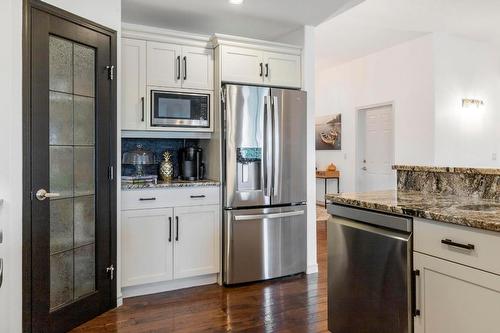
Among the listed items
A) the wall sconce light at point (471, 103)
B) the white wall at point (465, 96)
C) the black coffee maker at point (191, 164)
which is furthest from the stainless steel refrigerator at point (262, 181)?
the wall sconce light at point (471, 103)

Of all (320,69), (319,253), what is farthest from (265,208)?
(320,69)

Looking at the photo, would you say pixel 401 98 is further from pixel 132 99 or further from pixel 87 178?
pixel 87 178

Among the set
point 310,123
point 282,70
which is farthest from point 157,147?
point 310,123

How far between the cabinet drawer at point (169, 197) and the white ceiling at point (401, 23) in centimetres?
269

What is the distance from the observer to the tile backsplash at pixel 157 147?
352cm

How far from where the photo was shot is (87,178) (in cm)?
261

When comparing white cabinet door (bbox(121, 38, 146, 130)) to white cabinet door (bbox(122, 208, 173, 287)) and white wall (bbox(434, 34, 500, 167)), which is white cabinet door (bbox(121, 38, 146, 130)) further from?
white wall (bbox(434, 34, 500, 167))

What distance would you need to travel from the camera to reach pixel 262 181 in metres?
3.35

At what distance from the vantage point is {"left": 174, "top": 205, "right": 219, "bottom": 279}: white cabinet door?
3158 millimetres

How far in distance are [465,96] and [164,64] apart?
177 inches

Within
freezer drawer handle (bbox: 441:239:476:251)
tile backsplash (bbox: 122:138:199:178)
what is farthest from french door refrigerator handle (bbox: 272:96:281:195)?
freezer drawer handle (bbox: 441:239:476:251)

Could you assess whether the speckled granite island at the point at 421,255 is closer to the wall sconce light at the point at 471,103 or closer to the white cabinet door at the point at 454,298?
the white cabinet door at the point at 454,298

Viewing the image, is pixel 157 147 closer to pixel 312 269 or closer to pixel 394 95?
pixel 312 269

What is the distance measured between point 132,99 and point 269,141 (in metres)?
1.23
